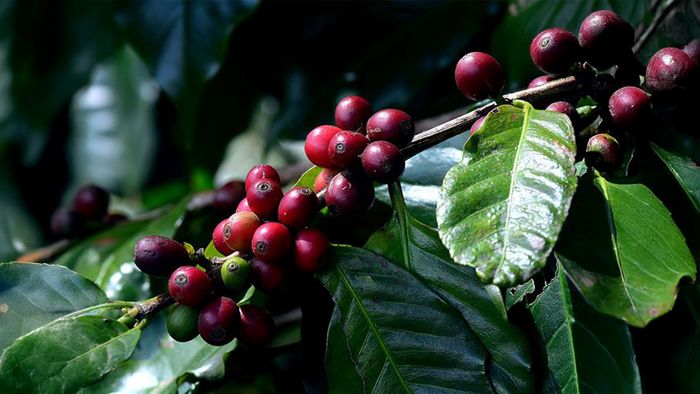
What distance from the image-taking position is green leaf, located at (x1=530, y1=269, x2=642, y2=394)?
81 cm

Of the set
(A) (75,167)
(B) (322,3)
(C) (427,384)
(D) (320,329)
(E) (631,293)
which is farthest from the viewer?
(A) (75,167)

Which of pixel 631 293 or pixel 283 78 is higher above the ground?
pixel 631 293

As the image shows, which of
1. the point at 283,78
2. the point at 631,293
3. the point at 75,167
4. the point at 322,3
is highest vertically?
the point at 631,293

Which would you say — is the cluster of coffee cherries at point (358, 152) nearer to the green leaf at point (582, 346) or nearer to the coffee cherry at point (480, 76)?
the coffee cherry at point (480, 76)

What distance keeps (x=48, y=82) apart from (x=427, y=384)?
177 cm

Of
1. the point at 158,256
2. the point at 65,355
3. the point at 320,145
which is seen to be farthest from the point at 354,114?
the point at 65,355

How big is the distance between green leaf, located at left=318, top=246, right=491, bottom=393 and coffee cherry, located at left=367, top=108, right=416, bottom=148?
127 millimetres

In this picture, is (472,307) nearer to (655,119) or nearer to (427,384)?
(427,384)

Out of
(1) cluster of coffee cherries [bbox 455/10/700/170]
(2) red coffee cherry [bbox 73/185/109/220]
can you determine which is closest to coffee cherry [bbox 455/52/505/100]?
(1) cluster of coffee cherries [bbox 455/10/700/170]

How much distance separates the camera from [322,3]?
6.58 feet

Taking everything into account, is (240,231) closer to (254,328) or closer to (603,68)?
(254,328)

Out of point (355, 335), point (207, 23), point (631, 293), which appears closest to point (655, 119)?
point (631, 293)

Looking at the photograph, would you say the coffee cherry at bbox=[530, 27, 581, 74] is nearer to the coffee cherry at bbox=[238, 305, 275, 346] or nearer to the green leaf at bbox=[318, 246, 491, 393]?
the green leaf at bbox=[318, 246, 491, 393]

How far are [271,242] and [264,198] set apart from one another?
0.07 metres
